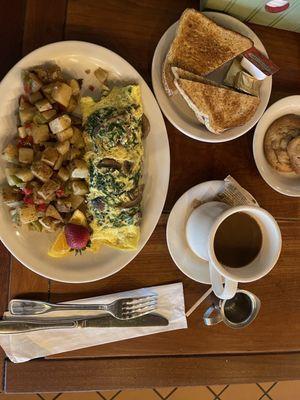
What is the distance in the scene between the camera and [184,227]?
1.25 meters

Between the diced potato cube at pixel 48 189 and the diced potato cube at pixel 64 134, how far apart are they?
0.36 feet

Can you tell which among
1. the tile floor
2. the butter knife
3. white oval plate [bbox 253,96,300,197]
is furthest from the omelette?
Answer: the tile floor

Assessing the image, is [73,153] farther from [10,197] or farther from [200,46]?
[200,46]

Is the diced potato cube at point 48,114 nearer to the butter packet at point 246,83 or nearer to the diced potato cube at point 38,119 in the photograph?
the diced potato cube at point 38,119

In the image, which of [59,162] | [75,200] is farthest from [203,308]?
[59,162]

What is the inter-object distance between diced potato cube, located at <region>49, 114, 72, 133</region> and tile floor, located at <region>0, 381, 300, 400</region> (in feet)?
4.18

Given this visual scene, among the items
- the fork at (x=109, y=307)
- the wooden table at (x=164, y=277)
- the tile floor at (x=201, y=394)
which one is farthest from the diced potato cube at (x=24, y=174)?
the tile floor at (x=201, y=394)

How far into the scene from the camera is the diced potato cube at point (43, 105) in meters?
1.11

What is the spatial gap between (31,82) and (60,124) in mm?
127

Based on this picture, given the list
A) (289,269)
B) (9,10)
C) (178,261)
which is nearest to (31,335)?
(178,261)

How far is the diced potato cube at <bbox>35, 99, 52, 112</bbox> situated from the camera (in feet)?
3.66

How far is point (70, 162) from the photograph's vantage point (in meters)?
1.18

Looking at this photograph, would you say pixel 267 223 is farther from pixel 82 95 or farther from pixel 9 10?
pixel 9 10

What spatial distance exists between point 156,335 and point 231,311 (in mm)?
233
